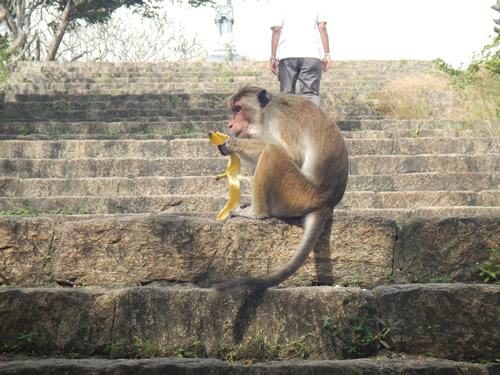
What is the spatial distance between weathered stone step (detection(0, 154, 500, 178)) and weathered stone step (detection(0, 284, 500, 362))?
4.17m

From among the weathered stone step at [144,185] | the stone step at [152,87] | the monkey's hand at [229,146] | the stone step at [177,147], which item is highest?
the monkey's hand at [229,146]

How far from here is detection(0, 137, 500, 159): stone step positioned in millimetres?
8422

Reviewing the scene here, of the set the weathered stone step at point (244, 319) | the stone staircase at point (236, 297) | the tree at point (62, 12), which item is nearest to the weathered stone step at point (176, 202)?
the stone staircase at point (236, 297)

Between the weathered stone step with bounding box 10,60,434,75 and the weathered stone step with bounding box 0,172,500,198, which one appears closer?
the weathered stone step with bounding box 0,172,500,198

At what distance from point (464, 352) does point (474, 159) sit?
4614 millimetres

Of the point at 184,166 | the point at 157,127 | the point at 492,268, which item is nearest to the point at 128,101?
the point at 157,127

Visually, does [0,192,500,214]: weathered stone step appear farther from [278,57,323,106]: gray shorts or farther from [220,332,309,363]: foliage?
[220,332,309,363]: foliage

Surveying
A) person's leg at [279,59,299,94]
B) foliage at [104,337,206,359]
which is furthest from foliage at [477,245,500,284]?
person's leg at [279,59,299,94]

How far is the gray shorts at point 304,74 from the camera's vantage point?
7585 mm

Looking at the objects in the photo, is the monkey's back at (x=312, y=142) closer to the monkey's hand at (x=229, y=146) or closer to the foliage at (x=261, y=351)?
the monkey's hand at (x=229, y=146)

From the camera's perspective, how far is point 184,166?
7816 mm

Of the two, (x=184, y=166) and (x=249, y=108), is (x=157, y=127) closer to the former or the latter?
(x=184, y=166)

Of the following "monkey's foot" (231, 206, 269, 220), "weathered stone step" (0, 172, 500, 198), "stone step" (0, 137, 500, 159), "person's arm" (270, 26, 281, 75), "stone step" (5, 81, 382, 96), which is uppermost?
"person's arm" (270, 26, 281, 75)

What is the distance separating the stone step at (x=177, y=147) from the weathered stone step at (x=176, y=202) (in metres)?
1.94
